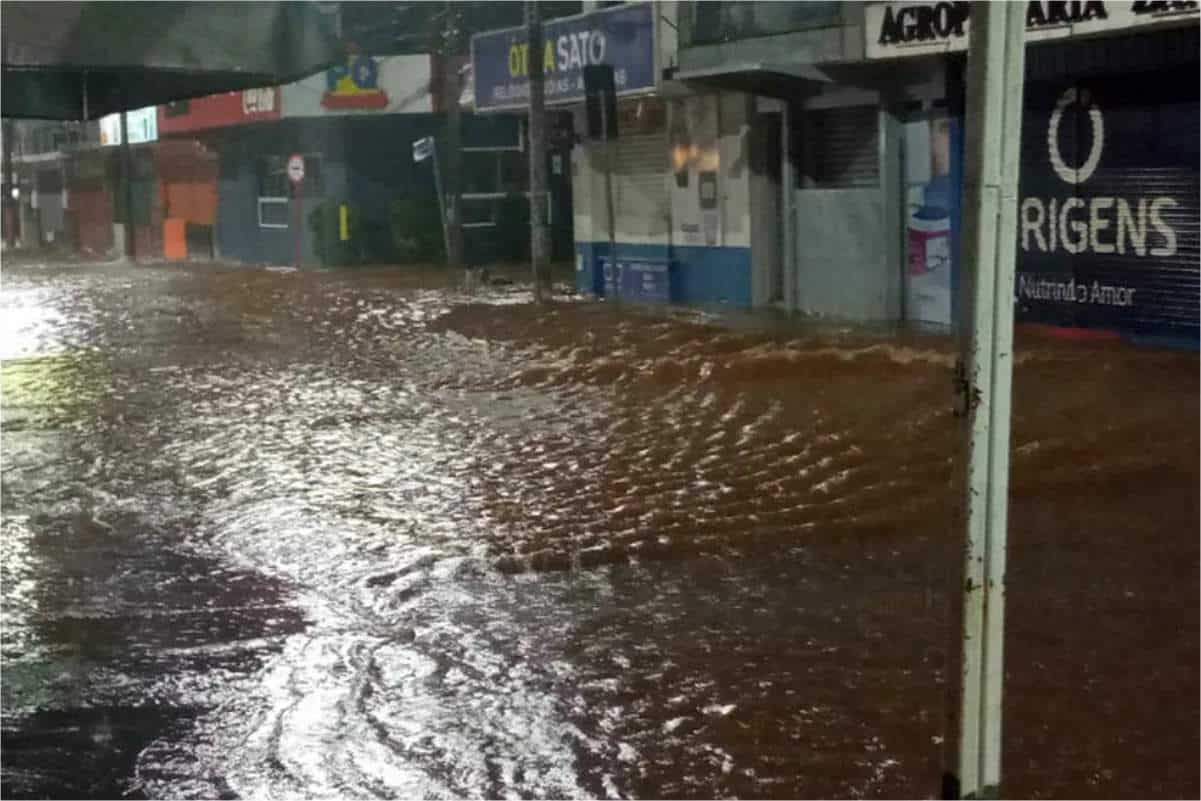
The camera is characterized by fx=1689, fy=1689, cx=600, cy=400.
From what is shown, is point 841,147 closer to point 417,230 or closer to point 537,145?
point 537,145

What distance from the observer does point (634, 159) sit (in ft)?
77.0

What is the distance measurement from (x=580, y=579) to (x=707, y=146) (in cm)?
1434

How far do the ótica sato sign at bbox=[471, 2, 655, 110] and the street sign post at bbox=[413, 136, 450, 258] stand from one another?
5487mm

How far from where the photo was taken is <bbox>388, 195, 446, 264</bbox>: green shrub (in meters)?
35.7

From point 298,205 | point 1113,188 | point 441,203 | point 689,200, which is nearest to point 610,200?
point 689,200

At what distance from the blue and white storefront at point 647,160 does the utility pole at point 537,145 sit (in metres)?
0.49

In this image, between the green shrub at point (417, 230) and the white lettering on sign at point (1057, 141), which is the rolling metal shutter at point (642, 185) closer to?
the white lettering on sign at point (1057, 141)

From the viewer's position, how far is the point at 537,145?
22.4 meters

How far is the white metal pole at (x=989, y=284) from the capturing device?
8.93ft

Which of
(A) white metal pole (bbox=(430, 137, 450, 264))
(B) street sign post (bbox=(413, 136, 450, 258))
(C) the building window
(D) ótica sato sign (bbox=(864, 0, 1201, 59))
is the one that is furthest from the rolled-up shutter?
(C) the building window

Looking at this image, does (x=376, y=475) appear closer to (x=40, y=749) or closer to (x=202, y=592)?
(x=202, y=592)

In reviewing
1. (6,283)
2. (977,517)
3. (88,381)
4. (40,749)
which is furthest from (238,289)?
(977,517)

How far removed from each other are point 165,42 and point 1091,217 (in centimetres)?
1307

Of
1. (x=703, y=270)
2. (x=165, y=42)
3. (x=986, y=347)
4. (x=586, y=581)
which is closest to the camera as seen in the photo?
(x=986, y=347)
